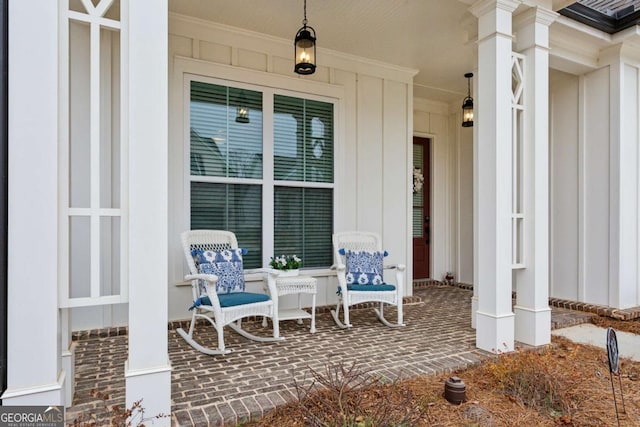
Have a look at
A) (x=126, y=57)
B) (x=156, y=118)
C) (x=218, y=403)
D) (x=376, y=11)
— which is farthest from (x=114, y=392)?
(x=376, y=11)

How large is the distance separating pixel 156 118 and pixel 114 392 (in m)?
1.62

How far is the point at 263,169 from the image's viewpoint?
4.25 meters

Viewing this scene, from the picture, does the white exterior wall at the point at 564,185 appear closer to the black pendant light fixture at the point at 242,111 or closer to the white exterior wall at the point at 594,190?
the white exterior wall at the point at 594,190

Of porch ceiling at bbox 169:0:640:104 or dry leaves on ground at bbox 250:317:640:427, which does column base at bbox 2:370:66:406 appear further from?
porch ceiling at bbox 169:0:640:104

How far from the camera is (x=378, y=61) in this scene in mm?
4805

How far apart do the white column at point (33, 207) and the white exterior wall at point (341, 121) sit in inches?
82.4

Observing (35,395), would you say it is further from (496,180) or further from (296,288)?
(496,180)

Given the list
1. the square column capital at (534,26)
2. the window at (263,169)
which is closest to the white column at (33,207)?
the window at (263,169)

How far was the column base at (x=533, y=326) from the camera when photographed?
316cm

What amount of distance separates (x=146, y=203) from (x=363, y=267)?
2592 mm

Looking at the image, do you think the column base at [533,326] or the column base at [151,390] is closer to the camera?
the column base at [151,390]

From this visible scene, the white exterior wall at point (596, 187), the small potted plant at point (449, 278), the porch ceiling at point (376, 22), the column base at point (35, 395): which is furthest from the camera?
the small potted plant at point (449, 278)

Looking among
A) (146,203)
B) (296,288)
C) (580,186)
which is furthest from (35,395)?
(580,186)

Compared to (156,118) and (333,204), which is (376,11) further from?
(156,118)
